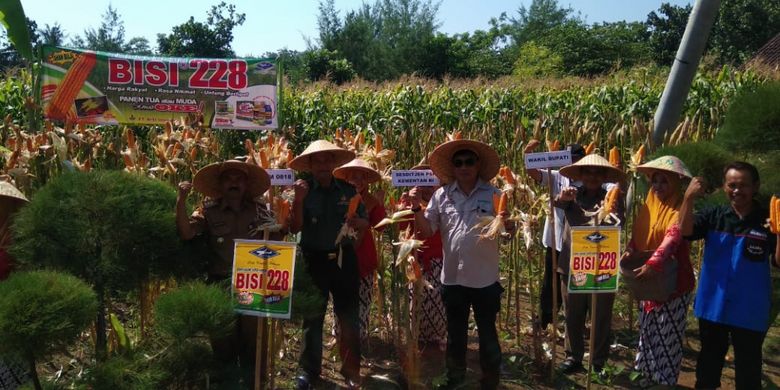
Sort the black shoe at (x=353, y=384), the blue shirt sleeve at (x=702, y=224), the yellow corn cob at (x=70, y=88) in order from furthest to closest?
the yellow corn cob at (x=70, y=88), the black shoe at (x=353, y=384), the blue shirt sleeve at (x=702, y=224)

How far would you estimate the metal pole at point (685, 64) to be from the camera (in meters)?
5.14

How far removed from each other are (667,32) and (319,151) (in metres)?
33.9

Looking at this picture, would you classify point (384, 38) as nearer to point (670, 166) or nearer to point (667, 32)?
point (667, 32)

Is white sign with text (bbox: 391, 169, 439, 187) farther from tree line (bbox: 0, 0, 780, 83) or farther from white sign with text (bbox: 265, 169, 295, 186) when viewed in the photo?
tree line (bbox: 0, 0, 780, 83)

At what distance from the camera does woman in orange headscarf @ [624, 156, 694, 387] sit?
363cm

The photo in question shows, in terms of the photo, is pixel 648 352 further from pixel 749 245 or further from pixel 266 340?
pixel 266 340

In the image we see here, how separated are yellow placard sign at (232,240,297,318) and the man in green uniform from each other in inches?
25.2

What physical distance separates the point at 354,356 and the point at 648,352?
1.79 m

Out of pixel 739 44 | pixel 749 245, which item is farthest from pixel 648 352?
pixel 739 44

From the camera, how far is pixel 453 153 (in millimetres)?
3812

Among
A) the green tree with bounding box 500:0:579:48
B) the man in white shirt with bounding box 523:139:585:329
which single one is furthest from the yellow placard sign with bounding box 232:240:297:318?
the green tree with bounding box 500:0:579:48

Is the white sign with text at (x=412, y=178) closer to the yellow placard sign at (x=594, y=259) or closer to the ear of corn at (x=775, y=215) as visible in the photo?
the yellow placard sign at (x=594, y=259)

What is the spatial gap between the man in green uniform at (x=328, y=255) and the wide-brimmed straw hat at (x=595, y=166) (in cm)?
132

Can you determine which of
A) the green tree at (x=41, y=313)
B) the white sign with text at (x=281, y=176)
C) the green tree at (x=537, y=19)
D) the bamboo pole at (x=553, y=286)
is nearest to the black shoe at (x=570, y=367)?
the bamboo pole at (x=553, y=286)
